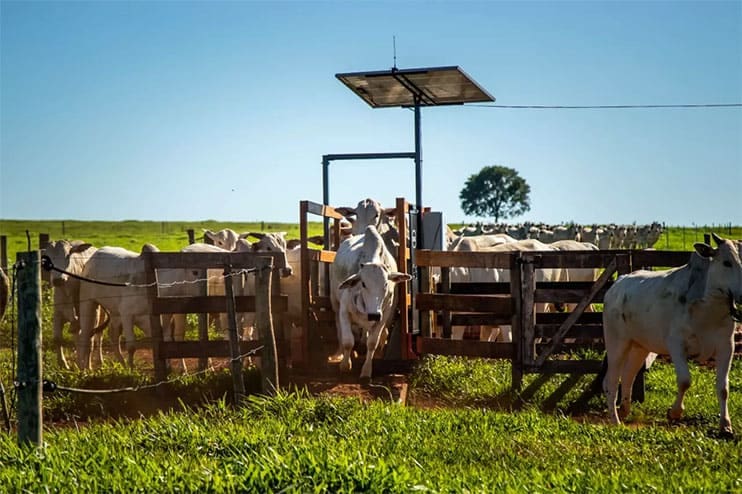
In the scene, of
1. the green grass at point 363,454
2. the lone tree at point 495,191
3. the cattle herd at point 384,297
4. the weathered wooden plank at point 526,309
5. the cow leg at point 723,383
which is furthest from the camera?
the lone tree at point 495,191

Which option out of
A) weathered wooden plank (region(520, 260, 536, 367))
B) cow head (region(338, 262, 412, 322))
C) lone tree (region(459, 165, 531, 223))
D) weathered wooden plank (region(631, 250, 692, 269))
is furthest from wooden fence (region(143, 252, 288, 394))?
lone tree (region(459, 165, 531, 223))

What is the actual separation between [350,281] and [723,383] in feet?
17.4

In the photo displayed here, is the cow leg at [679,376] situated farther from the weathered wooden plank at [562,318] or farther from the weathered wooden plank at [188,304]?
the weathered wooden plank at [188,304]

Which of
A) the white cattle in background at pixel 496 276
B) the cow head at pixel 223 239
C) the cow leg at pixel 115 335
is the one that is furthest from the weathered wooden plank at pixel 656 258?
the cow head at pixel 223 239

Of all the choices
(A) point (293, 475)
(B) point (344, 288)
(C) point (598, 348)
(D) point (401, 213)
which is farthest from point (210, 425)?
(C) point (598, 348)

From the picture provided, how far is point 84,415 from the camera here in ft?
39.6

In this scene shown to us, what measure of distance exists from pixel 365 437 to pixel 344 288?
580cm

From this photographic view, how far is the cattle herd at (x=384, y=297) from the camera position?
1098 centimetres

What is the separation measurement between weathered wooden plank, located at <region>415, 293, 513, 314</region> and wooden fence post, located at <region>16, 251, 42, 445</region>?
23.9ft

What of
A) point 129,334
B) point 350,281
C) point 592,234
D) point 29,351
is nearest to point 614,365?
point 350,281

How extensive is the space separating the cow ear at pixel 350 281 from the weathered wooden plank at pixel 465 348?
1231 mm

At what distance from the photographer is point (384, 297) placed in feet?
46.0

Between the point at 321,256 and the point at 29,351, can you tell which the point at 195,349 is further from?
the point at 29,351

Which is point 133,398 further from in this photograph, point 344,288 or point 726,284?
point 726,284
